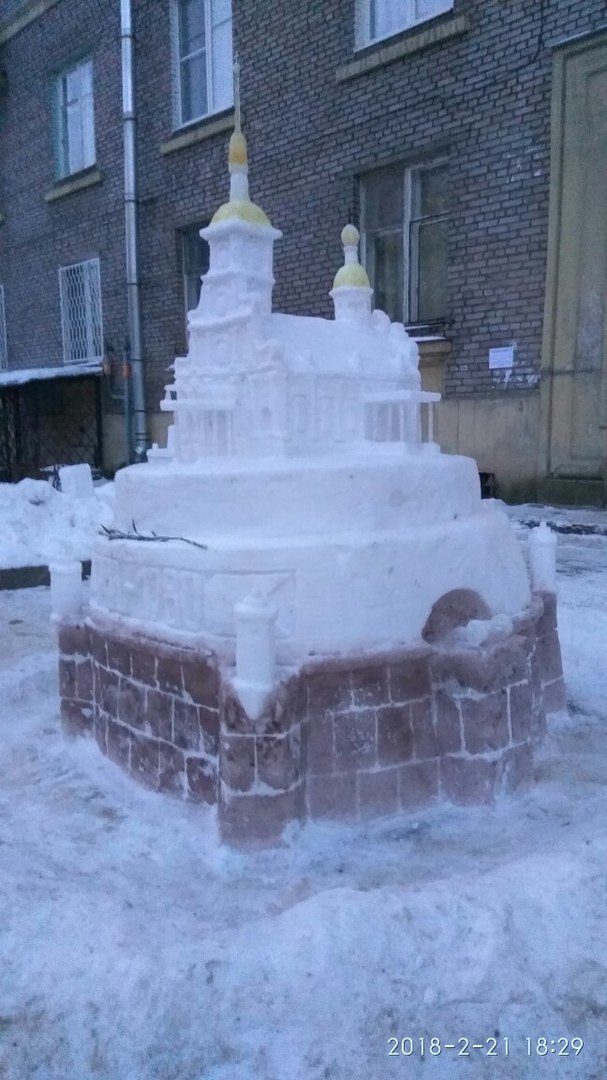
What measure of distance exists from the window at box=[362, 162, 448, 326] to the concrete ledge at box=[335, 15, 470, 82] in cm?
108

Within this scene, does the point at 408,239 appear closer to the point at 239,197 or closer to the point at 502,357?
the point at 502,357

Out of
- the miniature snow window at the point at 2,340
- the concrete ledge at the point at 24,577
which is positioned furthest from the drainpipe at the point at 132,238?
the concrete ledge at the point at 24,577

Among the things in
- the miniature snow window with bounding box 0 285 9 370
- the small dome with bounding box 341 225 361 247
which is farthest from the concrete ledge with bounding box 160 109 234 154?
the small dome with bounding box 341 225 361 247

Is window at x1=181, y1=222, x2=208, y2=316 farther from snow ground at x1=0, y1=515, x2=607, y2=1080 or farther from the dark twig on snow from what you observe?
snow ground at x1=0, y1=515, x2=607, y2=1080

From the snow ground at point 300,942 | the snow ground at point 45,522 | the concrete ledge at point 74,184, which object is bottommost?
the snow ground at point 300,942

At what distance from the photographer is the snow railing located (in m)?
3.26

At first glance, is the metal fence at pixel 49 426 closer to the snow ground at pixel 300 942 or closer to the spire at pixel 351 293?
the spire at pixel 351 293

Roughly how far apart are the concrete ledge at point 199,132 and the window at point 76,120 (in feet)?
7.32

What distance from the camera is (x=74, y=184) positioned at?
12742mm

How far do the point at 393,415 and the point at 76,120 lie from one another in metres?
12.2

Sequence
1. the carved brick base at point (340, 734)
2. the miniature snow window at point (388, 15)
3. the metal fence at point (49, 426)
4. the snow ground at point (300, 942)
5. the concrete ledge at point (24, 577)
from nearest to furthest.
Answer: the snow ground at point (300, 942) < the carved brick base at point (340, 734) < the concrete ledge at point (24, 577) < the miniature snow window at point (388, 15) < the metal fence at point (49, 426)

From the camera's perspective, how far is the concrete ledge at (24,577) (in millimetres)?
6781

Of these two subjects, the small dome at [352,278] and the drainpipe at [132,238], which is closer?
the small dome at [352,278]

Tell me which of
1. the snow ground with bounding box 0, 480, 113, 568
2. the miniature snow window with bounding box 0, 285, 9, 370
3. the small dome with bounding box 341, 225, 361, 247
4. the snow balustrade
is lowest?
the snow ground with bounding box 0, 480, 113, 568
